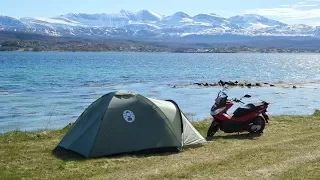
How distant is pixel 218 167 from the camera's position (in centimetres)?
1191

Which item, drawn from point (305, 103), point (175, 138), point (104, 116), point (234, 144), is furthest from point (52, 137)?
point (305, 103)

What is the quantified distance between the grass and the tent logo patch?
4.14ft

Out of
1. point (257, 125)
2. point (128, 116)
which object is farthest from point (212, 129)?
point (128, 116)

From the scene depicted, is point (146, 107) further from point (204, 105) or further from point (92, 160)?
point (204, 105)

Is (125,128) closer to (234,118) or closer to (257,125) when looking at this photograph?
(234,118)

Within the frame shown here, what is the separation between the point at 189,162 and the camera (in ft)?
41.1

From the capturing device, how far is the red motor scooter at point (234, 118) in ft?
55.4

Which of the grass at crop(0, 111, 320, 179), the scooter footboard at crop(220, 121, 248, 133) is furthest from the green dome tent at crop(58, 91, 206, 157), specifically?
the scooter footboard at crop(220, 121, 248, 133)

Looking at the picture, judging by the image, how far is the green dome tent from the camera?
13539mm

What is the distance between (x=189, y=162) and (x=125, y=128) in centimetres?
249

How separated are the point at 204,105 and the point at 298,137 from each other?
2185 cm

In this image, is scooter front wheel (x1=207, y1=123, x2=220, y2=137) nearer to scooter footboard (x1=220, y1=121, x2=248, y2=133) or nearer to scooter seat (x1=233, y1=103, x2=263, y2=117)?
scooter footboard (x1=220, y1=121, x2=248, y2=133)

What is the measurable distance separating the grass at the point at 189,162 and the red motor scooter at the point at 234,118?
783 millimetres

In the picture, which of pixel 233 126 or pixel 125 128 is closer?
pixel 125 128
